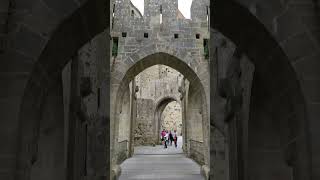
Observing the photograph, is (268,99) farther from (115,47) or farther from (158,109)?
(158,109)

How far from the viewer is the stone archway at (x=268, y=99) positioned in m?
2.61

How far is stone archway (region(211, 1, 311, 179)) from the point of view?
8.57ft

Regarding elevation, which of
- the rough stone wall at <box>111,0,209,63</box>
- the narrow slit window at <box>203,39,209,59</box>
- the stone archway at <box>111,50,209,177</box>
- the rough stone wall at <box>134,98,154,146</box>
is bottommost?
the rough stone wall at <box>134,98,154,146</box>

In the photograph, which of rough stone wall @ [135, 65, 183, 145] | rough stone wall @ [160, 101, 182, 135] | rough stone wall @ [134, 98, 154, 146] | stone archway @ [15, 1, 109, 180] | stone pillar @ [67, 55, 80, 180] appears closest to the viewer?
stone archway @ [15, 1, 109, 180]

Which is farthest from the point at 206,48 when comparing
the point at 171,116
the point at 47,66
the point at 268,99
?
the point at 171,116

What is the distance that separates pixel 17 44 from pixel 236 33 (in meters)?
1.79

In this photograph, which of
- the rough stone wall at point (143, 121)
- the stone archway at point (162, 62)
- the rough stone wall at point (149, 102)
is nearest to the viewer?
the stone archway at point (162, 62)

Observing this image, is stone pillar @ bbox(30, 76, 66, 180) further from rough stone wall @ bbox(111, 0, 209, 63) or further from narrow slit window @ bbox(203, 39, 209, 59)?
narrow slit window @ bbox(203, 39, 209, 59)

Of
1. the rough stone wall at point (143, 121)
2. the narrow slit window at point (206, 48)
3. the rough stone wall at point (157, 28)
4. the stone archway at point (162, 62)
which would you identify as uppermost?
the rough stone wall at point (157, 28)

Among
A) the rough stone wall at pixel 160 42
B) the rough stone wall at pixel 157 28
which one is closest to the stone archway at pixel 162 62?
the rough stone wall at pixel 160 42

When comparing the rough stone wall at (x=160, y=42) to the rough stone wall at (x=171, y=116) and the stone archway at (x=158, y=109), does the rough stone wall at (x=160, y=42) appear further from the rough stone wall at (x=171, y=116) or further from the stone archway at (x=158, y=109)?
the rough stone wall at (x=171, y=116)

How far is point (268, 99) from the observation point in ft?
12.9

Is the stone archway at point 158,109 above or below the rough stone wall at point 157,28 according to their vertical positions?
below

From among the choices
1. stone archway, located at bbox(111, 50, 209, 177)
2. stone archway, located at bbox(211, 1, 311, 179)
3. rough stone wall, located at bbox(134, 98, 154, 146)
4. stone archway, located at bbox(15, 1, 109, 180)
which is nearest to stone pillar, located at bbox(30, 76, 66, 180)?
stone archway, located at bbox(15, 1, 109, 180)
